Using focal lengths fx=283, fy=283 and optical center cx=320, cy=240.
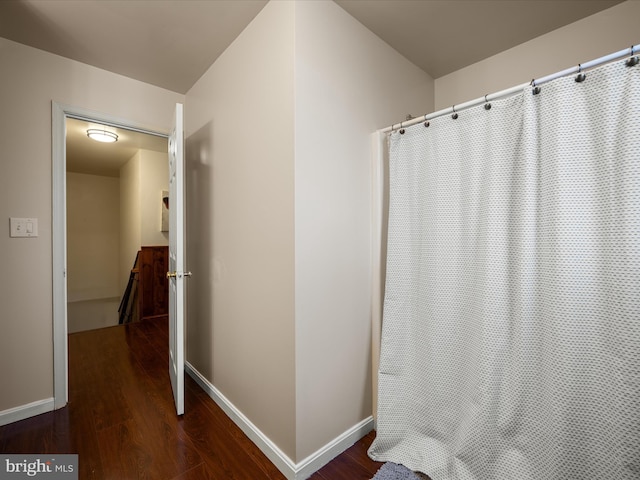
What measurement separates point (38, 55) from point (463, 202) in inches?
113

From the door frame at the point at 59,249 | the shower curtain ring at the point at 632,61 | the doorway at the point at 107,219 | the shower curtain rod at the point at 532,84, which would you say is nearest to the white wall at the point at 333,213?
the shower curtain rod at the point at 532,84

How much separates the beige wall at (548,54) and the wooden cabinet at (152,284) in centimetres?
427

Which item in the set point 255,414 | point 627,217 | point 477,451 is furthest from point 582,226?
point 255,414

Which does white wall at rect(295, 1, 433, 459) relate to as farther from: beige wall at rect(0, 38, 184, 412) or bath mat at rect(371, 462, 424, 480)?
beige wall at rect(0, 38, 184, 412)

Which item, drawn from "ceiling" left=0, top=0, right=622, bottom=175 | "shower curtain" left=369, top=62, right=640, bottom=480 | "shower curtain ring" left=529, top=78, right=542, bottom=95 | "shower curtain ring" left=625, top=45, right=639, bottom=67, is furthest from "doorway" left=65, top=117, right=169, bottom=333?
"shower curtain ring" left=625, top=45, right=639, bottom=67

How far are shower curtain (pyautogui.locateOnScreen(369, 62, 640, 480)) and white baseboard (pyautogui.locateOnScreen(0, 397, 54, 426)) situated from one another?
219cm

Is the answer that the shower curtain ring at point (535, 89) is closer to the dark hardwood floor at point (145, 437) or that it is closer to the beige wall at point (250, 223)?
the beige wall at point (250, 223)

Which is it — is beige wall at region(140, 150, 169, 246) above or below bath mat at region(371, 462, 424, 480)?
above

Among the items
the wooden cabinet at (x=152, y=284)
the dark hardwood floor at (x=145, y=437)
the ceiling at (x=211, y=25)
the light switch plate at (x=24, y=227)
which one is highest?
the ceiling at (x=211, y=25)

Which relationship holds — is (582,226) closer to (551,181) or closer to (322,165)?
(551,181)

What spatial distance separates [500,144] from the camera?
132cm

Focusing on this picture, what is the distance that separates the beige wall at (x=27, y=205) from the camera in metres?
1.81

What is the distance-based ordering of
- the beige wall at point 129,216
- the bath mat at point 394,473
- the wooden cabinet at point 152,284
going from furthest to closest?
the beige wall at point 129,216
the wooden cabinet at point 152,284
the bath mat at point 394,473

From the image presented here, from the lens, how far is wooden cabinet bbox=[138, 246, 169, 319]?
417 cm
